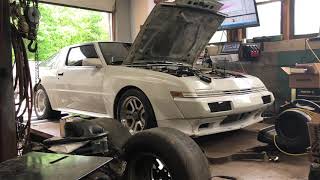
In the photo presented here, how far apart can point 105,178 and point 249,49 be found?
4.59m

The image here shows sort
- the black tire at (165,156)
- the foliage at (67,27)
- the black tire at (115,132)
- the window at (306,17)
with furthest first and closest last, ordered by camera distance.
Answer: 1. the foliage at (67,27)
2. the window at (306,17)
3. the black tire at (115,132)
4. the black tire at (165,156)

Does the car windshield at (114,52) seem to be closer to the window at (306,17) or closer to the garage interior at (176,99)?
the garage interior at (176,99)

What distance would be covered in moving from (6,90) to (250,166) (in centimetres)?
217

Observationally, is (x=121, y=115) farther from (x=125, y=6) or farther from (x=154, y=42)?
(x=125, y=6)

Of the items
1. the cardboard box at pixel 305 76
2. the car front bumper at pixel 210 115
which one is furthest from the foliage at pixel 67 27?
the car front bumper at pixel 210 115

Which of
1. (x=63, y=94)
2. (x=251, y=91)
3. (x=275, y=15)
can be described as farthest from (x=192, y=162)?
(x=275, y=15)

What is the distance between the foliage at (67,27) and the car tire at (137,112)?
531 centimetres

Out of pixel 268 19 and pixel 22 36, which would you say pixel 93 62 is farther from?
pixel 268 19

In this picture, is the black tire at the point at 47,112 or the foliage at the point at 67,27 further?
the foliage at the point at 67,27

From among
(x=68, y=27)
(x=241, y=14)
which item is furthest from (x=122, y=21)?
(x=241, y=14)

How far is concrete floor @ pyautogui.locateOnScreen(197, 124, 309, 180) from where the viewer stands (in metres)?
2.75

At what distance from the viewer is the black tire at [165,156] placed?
1514 millimetres

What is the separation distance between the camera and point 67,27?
10422 millimetres

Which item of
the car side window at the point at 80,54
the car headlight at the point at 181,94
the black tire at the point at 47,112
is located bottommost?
the black tire at the point at 47,112
